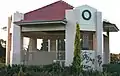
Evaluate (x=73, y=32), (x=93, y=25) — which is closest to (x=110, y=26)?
(x=93, y=25)

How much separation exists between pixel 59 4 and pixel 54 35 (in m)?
2.97

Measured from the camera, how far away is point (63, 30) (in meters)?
22.3

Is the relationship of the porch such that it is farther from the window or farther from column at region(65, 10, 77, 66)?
column at region(65, 10, 77, 66)

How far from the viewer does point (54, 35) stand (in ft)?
84.4

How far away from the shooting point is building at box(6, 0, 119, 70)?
2127cm

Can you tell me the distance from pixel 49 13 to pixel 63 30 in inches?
74.4

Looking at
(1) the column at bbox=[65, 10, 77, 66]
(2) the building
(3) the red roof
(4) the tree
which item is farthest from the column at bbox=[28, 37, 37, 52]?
(4) the tree

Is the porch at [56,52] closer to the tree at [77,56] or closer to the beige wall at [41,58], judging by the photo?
the beige wall at [41,58]

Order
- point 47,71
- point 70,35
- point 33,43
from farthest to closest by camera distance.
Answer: point 33,43
point 70,35
point 47,71

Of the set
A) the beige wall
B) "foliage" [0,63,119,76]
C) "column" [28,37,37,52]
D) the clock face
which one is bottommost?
"foliage" [0,63,119,76]

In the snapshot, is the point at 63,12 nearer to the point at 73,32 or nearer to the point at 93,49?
the point at 73,32

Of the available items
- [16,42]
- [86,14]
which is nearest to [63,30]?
[86,14]

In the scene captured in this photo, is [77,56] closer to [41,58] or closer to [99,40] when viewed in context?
[99,40]

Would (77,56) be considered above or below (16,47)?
below
